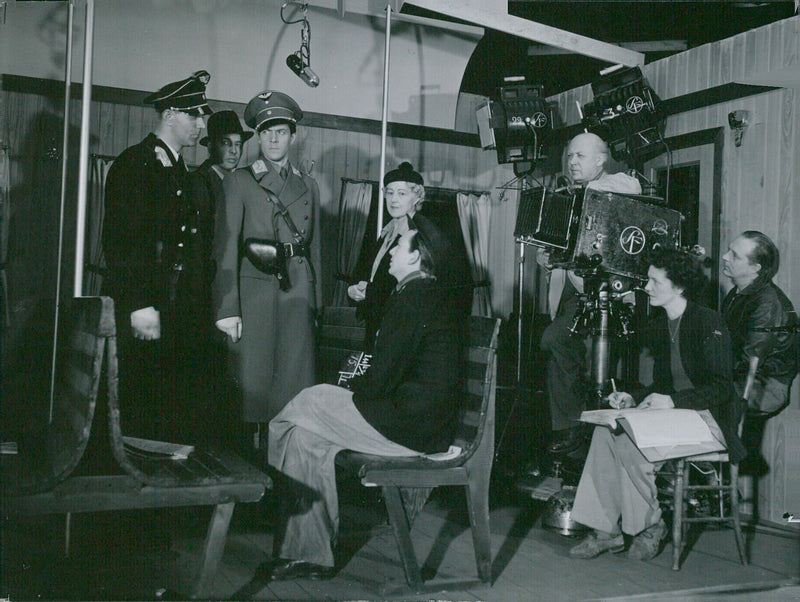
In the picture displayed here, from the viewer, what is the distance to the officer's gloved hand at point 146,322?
3.21 m

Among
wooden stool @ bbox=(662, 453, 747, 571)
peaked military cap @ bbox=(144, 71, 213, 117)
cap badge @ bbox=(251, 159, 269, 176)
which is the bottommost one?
wooden stool @ bbox=(662, 453, 747, 571)

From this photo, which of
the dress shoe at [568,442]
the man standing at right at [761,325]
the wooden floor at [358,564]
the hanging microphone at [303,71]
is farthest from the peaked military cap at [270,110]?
the man standing at right at [761,325]

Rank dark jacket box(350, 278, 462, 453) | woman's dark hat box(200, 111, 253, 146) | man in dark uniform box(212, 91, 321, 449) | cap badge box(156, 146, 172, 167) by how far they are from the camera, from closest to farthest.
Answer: dark jacket box(350, 278, 462, 453), cap badge box(156, 146, 172, 167), man in dark uniform box(212, 91, 321, 449), woman's dark hat box(200, 111, 253, 146)

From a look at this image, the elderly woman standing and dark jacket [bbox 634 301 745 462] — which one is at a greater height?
the elderly woman standing

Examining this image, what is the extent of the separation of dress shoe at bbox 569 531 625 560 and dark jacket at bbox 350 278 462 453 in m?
1.06

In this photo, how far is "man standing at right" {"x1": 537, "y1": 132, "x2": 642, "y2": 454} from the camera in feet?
16.1

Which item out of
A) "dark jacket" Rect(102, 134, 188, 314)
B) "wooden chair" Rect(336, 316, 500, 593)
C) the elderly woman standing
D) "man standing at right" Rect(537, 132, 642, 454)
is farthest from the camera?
"man standing at right" Rect(537, 132, 642, 454)

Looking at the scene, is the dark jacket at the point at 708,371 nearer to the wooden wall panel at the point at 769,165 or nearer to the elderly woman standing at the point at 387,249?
the wooden wall panel at the point at 769,165

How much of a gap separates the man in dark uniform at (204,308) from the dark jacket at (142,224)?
114 millimetres

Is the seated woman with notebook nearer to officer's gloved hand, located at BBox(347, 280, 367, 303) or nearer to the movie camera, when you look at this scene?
the movie camera

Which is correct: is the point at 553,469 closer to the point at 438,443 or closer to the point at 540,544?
the point at 540,544

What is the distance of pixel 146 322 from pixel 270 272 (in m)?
0.97

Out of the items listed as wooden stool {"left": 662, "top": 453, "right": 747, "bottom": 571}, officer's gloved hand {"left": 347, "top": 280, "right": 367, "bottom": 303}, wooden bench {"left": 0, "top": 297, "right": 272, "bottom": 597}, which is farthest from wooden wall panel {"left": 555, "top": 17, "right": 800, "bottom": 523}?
wooden bench {"left": 0, "top": 297, "right": 272, "bottom": 597}

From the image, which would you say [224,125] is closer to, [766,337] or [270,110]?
[270,110]
